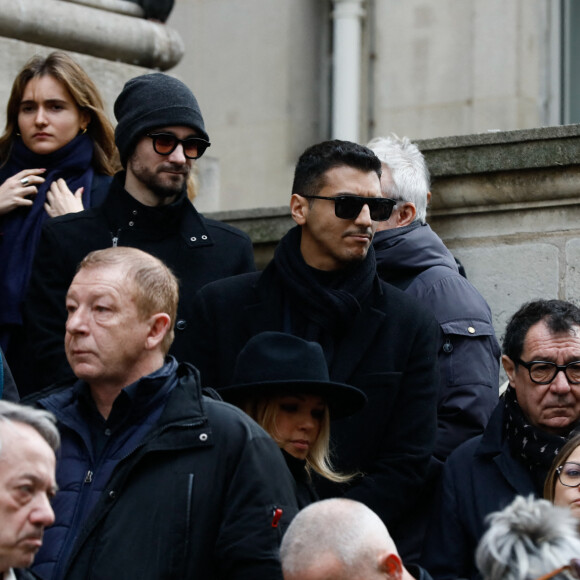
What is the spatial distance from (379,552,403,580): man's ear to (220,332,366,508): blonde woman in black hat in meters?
1.15

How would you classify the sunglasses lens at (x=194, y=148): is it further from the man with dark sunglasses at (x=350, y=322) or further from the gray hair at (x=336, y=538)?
the gray hair at (x=336, y=538)

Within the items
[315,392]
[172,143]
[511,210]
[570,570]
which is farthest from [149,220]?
[570,570]

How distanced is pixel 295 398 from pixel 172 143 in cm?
126

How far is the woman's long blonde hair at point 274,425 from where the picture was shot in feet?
18.5

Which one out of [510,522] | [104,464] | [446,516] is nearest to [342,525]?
[510,522]

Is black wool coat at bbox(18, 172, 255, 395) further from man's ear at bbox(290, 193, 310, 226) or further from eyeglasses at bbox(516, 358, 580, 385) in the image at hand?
eyeglasses at bbox(516, 358, 580, 385)

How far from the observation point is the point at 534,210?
7352 mm

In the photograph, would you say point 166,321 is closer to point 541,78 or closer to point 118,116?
point 118,116

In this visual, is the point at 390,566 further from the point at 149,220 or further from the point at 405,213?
the point at 405,213

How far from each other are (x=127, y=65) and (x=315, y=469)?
12.8 feet

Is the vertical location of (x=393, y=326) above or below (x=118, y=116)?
below

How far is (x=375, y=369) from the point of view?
5.92 meters

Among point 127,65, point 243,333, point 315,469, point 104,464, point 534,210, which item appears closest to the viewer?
point 104,464

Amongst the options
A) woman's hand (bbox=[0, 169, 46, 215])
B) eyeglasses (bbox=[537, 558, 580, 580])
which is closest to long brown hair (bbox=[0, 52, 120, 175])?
woman's hand (bbox=[0, 169, 46, 215])
